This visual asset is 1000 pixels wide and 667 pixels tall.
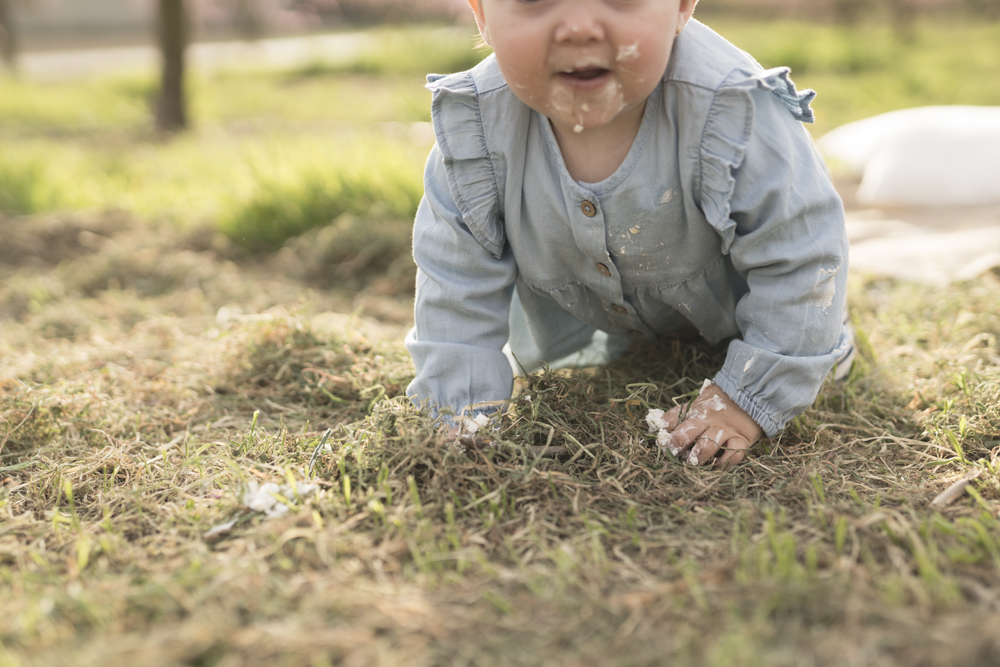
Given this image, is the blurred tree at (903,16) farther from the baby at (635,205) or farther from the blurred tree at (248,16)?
the blurred tree at (248,16)

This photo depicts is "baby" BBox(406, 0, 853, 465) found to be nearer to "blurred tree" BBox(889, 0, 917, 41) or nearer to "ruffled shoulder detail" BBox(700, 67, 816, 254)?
"ruffled shoulder detail" BBox(700, 67, 816, 254)

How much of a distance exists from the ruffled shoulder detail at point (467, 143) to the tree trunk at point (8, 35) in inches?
455

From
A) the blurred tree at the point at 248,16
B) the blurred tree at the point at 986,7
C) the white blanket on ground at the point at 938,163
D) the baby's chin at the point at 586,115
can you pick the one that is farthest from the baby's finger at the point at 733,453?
the blurred tree at the point at 248,16

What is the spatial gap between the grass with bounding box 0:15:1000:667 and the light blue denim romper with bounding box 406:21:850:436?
0.16 m

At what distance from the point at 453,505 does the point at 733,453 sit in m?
0.52

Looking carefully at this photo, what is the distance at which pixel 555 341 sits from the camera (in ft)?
6.50

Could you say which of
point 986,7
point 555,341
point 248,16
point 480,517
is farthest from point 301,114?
point 986,7

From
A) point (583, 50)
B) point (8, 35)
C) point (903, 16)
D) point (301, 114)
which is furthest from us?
point (8, 35)

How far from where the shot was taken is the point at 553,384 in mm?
1755

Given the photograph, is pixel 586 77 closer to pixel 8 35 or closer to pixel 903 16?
pixel 903 16

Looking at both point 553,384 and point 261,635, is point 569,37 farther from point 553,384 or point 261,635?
point 261,635

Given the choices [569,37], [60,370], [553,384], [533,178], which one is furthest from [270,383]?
[569,37]

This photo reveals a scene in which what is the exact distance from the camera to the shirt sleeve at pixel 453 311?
5.29ft

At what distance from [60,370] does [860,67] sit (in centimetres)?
734
